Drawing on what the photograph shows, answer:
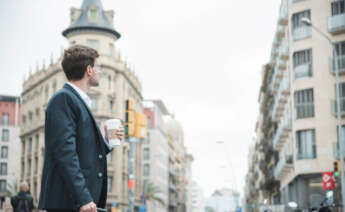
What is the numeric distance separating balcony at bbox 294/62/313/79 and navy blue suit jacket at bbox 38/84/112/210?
3776cm

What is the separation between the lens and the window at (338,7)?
1569 inches

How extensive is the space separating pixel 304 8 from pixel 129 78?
36.3 metres

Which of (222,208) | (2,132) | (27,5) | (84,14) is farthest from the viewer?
(2,132)

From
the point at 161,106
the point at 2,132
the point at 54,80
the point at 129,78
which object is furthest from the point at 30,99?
the point at 161,106

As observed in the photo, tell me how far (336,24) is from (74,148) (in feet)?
123

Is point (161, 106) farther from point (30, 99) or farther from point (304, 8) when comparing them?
point (304, 8)

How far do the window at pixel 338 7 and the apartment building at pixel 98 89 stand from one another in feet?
106

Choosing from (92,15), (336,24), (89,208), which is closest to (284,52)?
(336,24)

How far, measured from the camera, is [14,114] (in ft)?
339

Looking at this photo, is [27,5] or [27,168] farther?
[27,168]

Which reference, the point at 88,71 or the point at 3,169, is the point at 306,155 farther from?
the point at 3,169

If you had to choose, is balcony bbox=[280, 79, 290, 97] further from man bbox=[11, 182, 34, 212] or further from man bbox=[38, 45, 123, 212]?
man bbox=[38, 45, 123, 212]

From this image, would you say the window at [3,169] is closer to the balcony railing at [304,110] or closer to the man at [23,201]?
the balcony railing at [304,110]

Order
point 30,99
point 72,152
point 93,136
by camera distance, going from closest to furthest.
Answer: point 72,152, point 93,136, point 30,99
